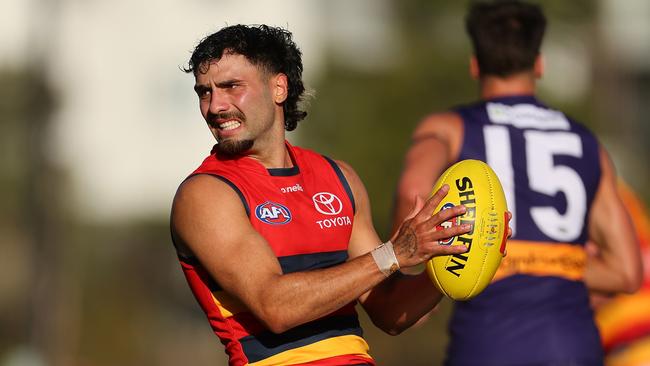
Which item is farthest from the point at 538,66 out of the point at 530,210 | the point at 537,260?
the point at 537,260

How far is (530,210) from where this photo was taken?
6680mm

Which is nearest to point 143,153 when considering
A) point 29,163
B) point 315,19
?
point 315,19

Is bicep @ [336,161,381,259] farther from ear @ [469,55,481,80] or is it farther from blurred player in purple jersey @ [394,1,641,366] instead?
ear @ [469,55,481,80]

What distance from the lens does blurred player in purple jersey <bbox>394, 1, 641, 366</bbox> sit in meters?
6.66

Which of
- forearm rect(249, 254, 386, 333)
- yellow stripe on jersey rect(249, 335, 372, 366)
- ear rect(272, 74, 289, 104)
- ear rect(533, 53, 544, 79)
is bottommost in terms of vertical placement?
yellow stripe on jersey rect(249, 335, 372, 366)

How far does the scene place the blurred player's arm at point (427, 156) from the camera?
6590 mm

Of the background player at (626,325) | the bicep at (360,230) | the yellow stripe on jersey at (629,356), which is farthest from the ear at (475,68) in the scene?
the yellow stripe on jersey at (629,356)

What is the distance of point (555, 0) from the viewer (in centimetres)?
2541

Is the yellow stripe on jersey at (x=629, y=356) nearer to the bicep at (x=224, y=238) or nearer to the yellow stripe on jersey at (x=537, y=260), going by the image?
the yellow stripe on jersey at (x=537, y=260)

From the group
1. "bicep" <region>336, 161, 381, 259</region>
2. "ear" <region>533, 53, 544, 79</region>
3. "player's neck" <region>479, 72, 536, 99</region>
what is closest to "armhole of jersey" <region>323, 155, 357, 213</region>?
"bicep" <region>336, 161, 381, 259</region>

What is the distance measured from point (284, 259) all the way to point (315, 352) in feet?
1.27

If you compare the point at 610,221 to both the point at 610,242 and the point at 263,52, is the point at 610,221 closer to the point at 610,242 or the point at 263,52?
the point at 610,242

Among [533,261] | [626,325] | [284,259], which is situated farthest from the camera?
[626,325]

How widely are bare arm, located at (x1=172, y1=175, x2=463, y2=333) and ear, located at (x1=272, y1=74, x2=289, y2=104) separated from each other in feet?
1.97
